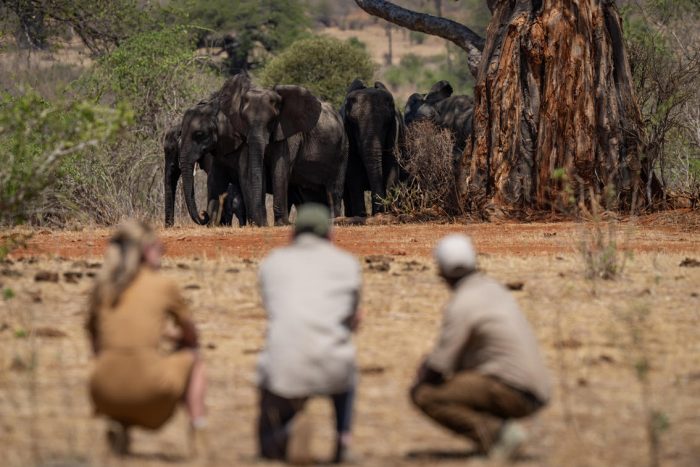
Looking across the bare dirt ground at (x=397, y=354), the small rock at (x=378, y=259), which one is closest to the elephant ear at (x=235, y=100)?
the bare dirt ground at (x=397, y=354)

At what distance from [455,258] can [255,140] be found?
15.1 metres

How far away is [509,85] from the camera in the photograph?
794 inches

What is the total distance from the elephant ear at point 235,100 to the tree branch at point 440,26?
295 centimetres

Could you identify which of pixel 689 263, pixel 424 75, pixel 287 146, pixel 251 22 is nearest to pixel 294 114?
pixel 287 146

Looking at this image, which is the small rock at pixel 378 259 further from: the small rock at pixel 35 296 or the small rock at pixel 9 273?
the small rock at pixel 35 296

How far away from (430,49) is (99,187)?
2962 inches

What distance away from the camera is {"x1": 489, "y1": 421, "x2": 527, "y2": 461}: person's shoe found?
613 centimetres

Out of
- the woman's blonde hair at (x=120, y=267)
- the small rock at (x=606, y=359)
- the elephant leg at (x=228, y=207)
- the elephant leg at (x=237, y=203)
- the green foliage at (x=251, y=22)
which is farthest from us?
the green foliage at (x=251, y=22)

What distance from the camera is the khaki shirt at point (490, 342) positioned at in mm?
6465

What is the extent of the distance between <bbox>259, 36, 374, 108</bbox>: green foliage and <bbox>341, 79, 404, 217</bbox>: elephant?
17198mm

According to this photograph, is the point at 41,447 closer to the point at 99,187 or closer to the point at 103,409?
the point at 103,409

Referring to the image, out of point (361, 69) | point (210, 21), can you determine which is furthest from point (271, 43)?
point (361, 69)

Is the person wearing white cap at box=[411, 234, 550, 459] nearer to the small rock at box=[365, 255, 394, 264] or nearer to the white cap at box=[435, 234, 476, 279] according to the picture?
the white cap at box=[435, 234, 476, 279]

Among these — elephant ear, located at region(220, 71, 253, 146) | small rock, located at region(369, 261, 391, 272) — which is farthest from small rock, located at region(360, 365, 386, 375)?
elephant ear, located at region(220, 71, 253, 146)
